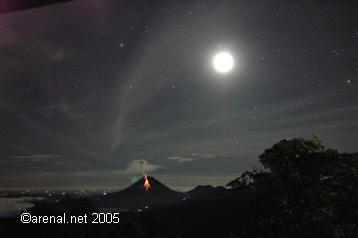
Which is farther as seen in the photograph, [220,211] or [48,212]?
[220,211]

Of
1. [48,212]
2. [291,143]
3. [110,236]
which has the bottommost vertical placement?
[110,236]

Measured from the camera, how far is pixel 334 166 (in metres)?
14.1

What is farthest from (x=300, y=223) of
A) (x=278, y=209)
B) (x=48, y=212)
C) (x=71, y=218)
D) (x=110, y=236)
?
(x=48, y=212)

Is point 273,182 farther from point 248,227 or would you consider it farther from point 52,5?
point 52,5

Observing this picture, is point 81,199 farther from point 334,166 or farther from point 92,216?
point 334,166

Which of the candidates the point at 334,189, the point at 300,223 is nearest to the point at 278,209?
the point at 300,223

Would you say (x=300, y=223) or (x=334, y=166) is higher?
(x=334, y=166)

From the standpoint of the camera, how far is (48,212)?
2480 centimetres

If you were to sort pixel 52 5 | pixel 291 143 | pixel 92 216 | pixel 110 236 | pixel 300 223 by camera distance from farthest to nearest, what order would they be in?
pixel 92 216
pixel 110 236
pixel 291 143
pixel 300 223
pixel 52 5

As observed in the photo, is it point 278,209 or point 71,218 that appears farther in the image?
point 71,218

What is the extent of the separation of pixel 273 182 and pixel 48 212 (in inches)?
714

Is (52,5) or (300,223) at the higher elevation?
(52,5)

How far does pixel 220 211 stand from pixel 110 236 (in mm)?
91897

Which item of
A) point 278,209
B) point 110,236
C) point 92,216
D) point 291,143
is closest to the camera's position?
point 278,209
